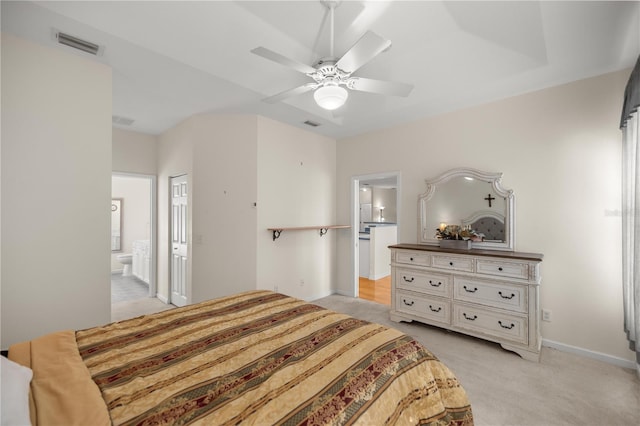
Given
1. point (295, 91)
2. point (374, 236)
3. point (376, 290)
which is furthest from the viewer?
point (374, 236)

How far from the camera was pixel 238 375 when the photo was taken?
1158 millimetres

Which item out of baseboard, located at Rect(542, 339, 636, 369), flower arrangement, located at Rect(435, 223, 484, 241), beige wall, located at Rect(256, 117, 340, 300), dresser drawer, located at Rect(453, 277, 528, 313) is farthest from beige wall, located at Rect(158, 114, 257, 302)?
baseboard, located at Rect(542, 339, 636, 369)

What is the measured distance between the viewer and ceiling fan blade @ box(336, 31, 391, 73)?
150cm

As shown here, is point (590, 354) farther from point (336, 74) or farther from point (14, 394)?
point (14, 394)

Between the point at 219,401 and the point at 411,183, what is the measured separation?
3527 mm

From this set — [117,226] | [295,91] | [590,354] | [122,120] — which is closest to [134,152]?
[122,120]

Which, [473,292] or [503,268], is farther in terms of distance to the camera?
[473,292]

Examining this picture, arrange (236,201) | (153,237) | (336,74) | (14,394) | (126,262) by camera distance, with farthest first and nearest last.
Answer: (126,262) → (153,237) → (236,201) → (336,74) → (14,394)

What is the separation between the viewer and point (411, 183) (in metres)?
3.90

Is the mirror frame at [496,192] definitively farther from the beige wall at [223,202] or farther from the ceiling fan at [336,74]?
the beige wall at [223,202]

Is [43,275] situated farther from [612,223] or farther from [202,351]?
[612,223]

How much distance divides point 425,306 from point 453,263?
63 centimetres

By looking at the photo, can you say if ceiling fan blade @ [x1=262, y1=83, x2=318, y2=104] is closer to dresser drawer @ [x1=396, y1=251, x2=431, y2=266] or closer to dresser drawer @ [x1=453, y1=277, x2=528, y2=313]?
dresser drawer @ [x1=396, y1=251, x2=431, y2=266]

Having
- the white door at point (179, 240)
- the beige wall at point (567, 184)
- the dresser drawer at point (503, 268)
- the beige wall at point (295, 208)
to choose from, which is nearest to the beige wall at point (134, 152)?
the white door at point (179, 240)
